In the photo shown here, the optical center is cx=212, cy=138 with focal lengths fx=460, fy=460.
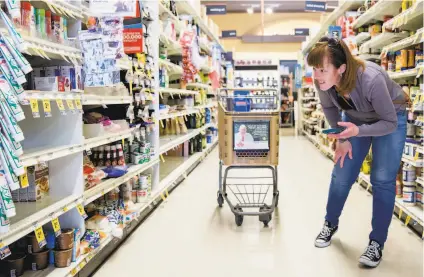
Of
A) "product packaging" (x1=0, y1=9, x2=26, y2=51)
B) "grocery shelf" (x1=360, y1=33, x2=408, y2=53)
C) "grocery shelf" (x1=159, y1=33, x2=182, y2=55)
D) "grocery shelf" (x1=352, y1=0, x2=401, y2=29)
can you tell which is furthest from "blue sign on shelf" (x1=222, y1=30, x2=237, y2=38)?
"product packaging" (x1=0, y1=9, x2=26, y2=51)

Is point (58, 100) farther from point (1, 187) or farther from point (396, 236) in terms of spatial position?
point (396, 236)

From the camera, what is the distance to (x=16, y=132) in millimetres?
1869

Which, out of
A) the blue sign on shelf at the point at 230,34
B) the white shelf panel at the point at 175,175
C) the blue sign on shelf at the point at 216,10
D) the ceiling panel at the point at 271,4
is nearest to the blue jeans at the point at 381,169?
the white shelf panel at the point at 175,175

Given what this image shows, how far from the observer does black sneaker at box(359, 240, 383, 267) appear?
9.48 feet

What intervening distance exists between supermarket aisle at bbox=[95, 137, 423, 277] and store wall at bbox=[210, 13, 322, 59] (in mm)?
15061

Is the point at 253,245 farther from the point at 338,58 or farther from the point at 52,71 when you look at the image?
the point at 52,71

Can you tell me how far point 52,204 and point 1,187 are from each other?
2.07ft

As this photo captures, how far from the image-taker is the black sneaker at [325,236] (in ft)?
10.7

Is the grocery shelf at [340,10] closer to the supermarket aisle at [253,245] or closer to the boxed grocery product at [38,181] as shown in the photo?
the supermarket aisle at [253,245]

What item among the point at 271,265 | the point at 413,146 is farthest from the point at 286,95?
the point at 271,265

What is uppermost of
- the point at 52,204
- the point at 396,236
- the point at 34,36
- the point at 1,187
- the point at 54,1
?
the point at 54,1

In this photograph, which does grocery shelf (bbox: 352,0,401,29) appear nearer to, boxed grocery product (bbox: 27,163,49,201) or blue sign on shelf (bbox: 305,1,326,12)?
boxed grocery product (bbox: 27,163,49,201)

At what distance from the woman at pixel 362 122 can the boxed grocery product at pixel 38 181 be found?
5.61ft

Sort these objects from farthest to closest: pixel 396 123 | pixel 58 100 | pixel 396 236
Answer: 1. pixel 396 236
2. pixel 396 123
3. pixel 58 100
